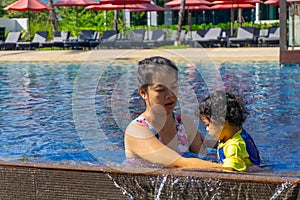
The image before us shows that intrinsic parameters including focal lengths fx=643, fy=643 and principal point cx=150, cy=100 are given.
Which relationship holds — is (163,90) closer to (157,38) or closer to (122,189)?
(122,189)

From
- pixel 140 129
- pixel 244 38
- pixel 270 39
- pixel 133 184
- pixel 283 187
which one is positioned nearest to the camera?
pixel 283 187

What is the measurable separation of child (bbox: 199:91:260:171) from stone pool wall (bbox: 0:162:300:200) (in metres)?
0.32

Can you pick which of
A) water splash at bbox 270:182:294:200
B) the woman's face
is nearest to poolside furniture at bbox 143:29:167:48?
the woman's face

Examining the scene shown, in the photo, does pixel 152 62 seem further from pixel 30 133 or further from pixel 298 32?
pixel 298 32

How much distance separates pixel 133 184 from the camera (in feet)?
12.4

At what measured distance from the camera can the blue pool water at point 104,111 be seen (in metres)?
7.04

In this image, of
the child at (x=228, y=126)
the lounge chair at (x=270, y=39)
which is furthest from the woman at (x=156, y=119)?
the lounge chair at (x=270, y=39)

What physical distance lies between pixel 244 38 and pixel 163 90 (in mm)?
20675

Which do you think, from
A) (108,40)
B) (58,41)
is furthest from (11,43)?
(108,40)

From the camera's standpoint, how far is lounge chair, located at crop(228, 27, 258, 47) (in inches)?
945

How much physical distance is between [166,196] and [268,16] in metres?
34.9

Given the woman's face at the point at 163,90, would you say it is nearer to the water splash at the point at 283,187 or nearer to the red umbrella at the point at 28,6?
the water splash at the point at 283,187

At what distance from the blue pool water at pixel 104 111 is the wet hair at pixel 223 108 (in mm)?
671

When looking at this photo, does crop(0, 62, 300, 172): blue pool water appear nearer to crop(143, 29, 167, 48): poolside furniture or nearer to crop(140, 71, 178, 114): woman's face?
crop(140, 71, 178, 114): woman's face
